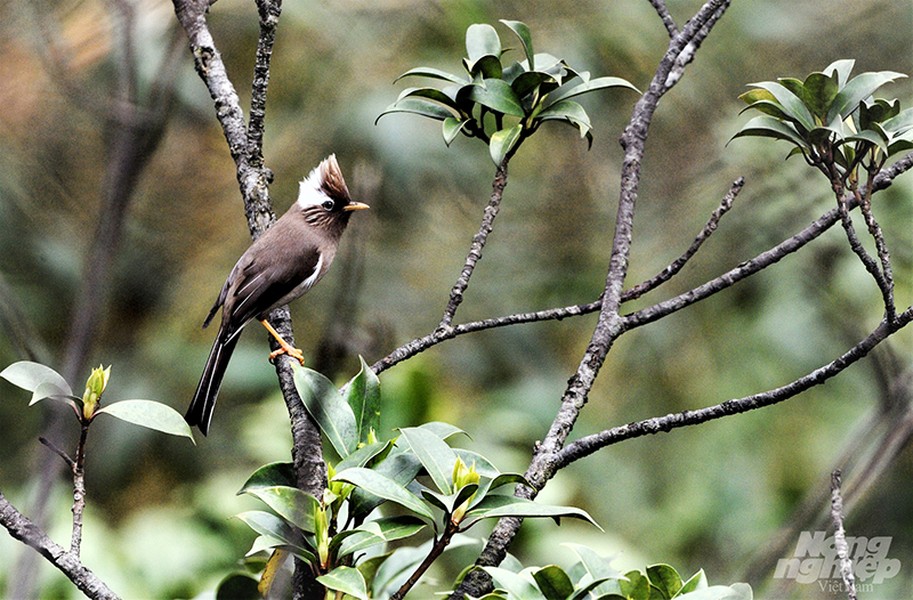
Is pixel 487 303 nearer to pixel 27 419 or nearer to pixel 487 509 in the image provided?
pixel 27 419

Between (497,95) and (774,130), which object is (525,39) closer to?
(497,95)

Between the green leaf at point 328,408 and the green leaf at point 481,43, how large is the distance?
1.83ft

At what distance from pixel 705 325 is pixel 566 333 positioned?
2.16 feet

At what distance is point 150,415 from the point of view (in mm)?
1065

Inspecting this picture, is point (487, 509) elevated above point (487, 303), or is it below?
below

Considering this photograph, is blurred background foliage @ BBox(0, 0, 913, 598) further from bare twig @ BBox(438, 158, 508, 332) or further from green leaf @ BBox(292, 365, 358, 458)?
green leaf @ BBox(292, 365, 358, 458)

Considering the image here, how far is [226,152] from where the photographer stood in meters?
4.20

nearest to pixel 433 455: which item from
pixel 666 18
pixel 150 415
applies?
pixel 150 415

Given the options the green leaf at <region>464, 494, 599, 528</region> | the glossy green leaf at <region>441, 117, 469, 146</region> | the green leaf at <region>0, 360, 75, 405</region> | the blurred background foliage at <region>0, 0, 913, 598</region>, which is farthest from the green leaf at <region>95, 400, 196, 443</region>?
the blurred background foliage at <region>0, 0, 913, 598</region>

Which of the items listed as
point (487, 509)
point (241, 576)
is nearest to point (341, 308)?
point (487, 509)

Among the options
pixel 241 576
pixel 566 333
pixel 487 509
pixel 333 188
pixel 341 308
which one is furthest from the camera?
pixel 566 333

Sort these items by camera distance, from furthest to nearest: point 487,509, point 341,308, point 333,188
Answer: point 333,188
point 341,308
point 487,509

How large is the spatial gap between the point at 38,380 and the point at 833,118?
39.8 inches

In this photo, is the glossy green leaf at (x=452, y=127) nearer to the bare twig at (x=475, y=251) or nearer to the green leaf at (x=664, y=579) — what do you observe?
the bare twig at (x=475, y=251)
